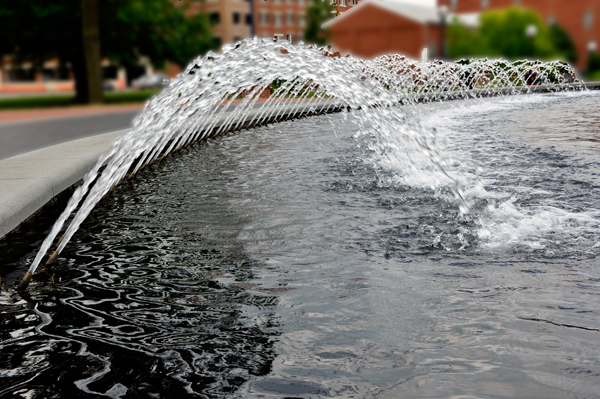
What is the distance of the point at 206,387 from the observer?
2828 millimetres

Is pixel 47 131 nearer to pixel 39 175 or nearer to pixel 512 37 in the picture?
pixel 39 175

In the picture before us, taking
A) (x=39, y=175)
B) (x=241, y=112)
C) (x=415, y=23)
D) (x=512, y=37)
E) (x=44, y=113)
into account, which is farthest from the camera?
(x=415, y=23)

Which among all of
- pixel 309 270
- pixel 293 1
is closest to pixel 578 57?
pixel 293 1

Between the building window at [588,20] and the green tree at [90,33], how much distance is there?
135 feet

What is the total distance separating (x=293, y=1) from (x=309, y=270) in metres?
88.9

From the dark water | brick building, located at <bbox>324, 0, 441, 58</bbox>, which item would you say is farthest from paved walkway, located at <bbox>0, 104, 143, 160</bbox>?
brick building, located at <bbox>324, 0, 441, 58</bbox>

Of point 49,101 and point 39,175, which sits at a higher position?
point 49,101

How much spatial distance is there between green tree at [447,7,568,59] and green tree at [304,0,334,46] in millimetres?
18132

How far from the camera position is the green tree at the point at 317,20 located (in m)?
74.4

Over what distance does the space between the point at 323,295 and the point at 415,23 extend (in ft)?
224

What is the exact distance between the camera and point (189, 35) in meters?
40.8

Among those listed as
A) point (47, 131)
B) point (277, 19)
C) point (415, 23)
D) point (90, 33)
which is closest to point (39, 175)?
point (47, 131)

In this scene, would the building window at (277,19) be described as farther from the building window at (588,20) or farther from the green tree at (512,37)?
the building window at (588,20)

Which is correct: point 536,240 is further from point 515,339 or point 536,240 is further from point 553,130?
point 553,130
